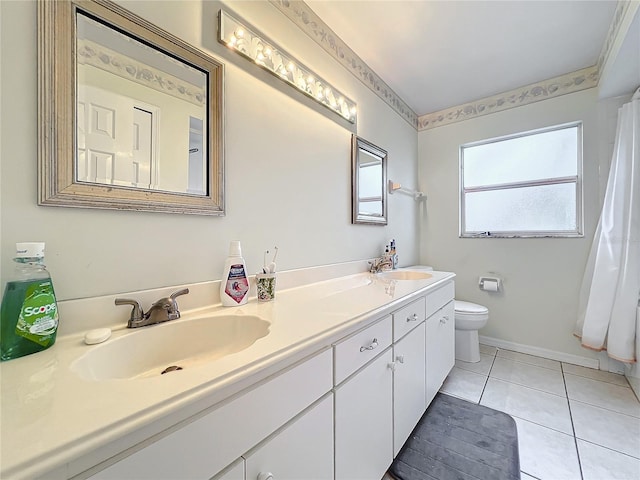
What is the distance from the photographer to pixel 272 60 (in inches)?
48.5

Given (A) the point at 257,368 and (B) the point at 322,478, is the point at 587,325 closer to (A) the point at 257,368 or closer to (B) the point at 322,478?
(B) the point at 322,478

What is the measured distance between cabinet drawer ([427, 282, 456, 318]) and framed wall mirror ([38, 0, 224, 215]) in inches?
47.5

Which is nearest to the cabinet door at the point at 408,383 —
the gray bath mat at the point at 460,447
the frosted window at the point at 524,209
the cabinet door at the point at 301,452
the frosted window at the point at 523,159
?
→ the gray bath mat at the point at 460,447

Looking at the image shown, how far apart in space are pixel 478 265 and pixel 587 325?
2.77 ft

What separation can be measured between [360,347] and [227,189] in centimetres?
81

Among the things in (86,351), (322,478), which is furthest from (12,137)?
(322,478)

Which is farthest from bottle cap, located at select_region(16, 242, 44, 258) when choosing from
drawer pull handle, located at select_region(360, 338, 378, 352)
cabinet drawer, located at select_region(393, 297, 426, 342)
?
cabinet drawer, located at select_region(393, 297, 426, 342)

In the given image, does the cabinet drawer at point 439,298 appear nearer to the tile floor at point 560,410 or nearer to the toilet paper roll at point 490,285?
the tile floor at point 560,410

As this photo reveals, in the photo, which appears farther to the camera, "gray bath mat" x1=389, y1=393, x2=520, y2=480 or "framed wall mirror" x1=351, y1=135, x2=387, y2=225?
"framed wall mirror" x1=351, y1=135, x2=387, y2=225

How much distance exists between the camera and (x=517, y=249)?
2.35m

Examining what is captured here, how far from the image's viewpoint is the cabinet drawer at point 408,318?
3.67 ft

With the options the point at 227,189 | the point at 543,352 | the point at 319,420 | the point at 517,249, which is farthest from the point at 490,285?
the point at 227,189

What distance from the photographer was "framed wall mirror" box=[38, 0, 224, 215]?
2.29 ft

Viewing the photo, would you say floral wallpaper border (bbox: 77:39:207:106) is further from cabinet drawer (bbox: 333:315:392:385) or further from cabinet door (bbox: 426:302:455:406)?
cabinet door (bbox: 426:302:455:406)
